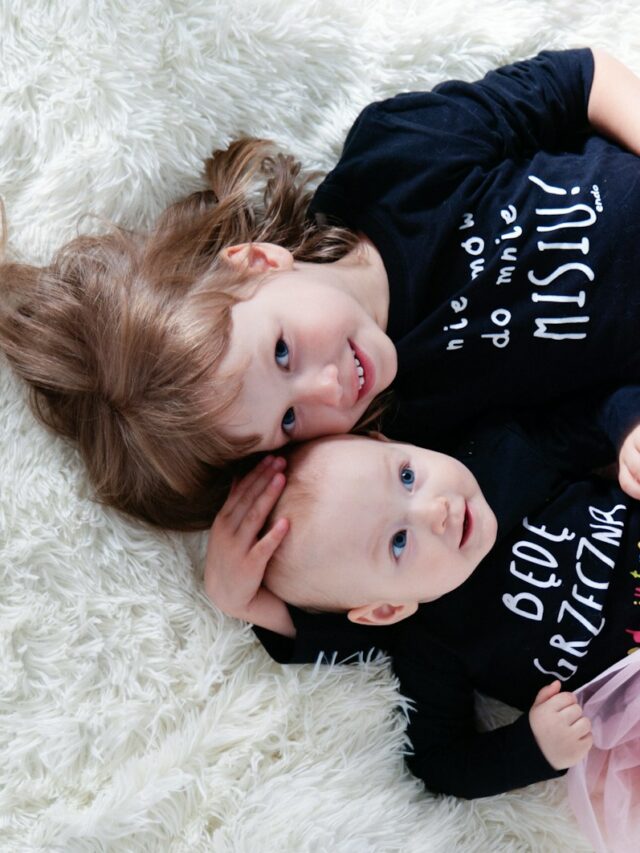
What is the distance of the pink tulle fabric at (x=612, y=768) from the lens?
107cm

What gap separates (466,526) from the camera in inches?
40.4

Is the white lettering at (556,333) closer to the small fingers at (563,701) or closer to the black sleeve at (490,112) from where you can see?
the black sleeve at (490,112)

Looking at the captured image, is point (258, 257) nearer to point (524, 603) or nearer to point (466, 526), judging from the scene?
point (466, 526)

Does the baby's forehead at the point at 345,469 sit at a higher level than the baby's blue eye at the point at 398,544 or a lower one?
higher

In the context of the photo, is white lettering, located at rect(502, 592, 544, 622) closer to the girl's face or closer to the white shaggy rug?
the white shaggy rug

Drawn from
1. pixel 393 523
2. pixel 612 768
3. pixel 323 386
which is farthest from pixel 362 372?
pixel 612 768

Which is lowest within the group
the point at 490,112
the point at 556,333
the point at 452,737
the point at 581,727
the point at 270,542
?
the point at 452,737

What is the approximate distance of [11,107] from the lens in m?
1.05

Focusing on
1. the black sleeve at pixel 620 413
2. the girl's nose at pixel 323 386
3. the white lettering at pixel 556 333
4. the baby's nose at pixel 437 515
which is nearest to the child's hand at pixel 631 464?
the black sleeve at pixel 620 413

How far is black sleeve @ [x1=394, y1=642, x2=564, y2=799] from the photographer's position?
1057mm

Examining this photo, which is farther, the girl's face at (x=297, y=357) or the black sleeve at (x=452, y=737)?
the black sleeve at (x=452, y=737)

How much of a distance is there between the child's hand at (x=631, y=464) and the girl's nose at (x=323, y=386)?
1.17 ft

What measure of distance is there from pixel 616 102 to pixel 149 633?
0.85 meters

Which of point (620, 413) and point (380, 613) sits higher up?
point (620, 413)
